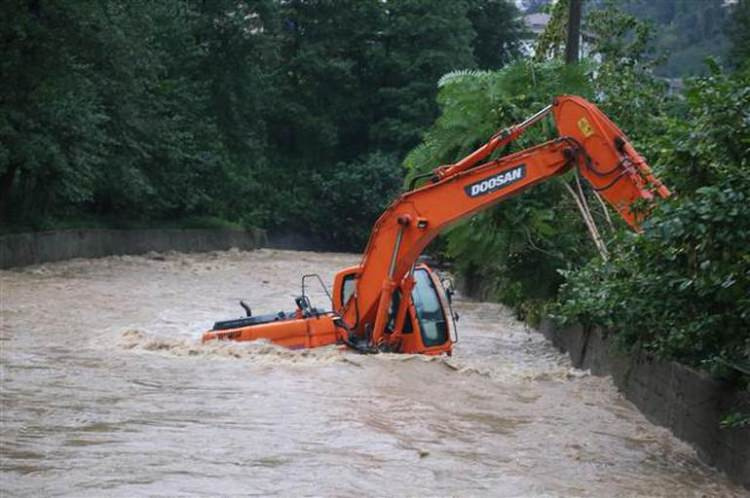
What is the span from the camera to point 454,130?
70.2ft

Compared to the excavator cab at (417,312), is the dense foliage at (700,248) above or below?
above

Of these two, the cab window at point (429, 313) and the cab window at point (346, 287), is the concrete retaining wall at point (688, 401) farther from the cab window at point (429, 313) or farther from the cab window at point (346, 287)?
the cab window at point (346, 287)

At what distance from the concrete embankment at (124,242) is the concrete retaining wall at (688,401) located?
21.2m

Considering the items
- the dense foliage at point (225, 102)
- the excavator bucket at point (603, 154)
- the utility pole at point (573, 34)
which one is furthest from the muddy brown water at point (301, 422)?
the dense foliage at point (225, 102)

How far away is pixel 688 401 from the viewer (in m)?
12.7

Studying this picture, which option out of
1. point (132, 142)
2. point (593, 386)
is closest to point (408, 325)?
point (593, 386)

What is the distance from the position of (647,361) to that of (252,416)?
4.69 m

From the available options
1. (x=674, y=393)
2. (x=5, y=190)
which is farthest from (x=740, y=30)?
(x=674, y=393)

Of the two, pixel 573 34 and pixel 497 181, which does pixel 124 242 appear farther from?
pixel 497 181

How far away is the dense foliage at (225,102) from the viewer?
3253cm

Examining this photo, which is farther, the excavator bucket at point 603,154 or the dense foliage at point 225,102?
the dense foliage at point 225,102

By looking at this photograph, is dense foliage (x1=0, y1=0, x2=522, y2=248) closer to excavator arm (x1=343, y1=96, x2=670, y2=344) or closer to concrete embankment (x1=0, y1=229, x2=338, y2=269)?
concrete embankment (x1=0, y1=229, x2=338, y2=269)

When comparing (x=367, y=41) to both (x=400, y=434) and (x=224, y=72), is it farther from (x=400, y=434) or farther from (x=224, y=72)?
(x=400, y=434)

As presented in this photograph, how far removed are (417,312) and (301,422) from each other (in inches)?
211
